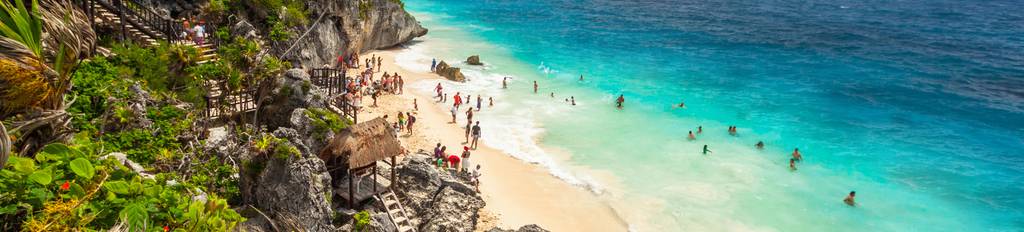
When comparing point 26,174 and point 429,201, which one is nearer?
point 26,174

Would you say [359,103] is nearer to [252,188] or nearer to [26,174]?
[252,188]

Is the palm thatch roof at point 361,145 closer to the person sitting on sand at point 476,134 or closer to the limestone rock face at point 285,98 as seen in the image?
the limestone rock face at point 285,98

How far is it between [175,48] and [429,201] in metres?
8.70

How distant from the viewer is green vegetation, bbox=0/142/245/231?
20.8 feet

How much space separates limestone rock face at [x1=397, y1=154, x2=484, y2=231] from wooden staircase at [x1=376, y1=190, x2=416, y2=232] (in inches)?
19.8

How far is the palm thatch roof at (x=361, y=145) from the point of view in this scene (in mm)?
14891

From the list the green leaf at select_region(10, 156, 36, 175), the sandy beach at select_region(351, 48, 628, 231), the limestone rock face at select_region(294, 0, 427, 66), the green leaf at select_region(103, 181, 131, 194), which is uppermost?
the limestone rock face at select_region(294, 0, 427, 66)

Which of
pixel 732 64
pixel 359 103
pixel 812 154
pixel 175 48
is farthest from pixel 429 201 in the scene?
pixel 732 64

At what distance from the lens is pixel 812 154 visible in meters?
29.4

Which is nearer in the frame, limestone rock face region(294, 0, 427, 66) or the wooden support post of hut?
the wooden support post of hut

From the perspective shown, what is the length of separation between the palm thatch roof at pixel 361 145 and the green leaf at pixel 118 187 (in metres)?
7.40

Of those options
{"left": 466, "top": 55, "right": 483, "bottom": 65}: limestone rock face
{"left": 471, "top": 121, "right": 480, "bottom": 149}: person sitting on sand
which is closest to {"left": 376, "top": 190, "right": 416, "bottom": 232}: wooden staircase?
{"left": 471, "top": 121, "right": 480, "bottom": 149}: person sitting on sand

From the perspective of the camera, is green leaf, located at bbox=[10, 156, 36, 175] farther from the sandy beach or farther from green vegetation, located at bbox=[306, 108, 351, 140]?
the sandy beach

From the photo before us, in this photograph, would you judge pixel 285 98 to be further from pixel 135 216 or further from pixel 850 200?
pixel 850 200
